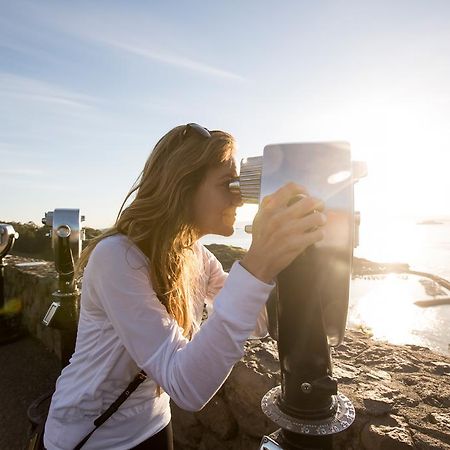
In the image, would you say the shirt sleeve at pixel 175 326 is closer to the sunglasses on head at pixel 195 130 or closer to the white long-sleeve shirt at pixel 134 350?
the white long-sleeve shirt at pixel 134 350

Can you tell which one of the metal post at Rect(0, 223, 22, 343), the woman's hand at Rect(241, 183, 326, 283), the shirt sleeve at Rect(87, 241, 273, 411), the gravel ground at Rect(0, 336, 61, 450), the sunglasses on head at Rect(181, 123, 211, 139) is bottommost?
the gravel ground at Rect(0, 336, 61, 450)

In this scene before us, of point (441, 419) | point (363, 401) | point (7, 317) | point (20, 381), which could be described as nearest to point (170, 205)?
point (363, 401)

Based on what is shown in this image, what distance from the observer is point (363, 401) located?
146 cm

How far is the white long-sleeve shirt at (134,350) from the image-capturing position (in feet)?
2.60

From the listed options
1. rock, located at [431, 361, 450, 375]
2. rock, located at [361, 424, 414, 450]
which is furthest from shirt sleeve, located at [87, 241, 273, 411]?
rock, located at [431, 361, 450, 375]

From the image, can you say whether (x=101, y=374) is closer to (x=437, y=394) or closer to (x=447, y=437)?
(x=447, y=437)

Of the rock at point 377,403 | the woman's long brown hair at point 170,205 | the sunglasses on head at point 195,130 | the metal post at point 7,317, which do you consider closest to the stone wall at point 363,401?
the rock at point 377,403

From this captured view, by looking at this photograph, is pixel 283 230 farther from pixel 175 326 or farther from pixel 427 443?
pixel 427 443

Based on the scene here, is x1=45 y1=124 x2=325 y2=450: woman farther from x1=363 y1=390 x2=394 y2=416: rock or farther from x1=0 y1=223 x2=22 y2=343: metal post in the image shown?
x1=0 y1=223 x2=22 y2=343: metal post

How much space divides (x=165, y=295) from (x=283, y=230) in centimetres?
62

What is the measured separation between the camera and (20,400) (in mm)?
3371

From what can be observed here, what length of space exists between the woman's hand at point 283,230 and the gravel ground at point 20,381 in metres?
2.92

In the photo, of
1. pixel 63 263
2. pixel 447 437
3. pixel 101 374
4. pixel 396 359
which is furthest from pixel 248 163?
pixel 63 263

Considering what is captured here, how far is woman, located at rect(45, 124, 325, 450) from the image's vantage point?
0.77m
